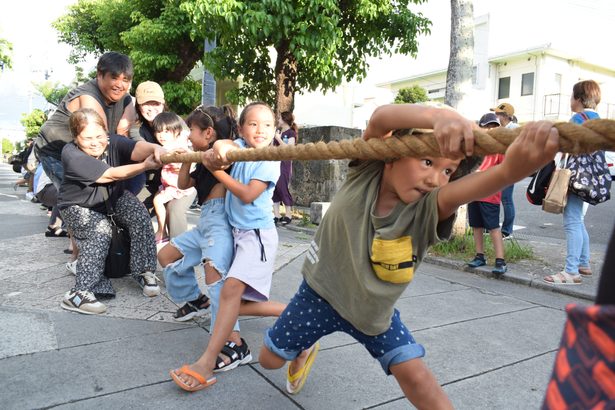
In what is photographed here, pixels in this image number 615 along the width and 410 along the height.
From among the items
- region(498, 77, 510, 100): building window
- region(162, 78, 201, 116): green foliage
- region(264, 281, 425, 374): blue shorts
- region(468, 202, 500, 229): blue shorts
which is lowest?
region(264, 281, 425, 374): blue shorts

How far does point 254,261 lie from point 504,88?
2869cm

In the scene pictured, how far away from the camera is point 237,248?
8.39 feet

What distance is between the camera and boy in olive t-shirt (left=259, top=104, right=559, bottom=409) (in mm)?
1376

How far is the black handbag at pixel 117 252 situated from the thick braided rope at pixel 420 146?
1.86 meters

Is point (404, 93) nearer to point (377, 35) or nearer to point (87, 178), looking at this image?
point (377, 35)

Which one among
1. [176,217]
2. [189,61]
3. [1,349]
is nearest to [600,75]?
[189,61]

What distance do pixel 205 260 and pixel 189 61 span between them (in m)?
12.7

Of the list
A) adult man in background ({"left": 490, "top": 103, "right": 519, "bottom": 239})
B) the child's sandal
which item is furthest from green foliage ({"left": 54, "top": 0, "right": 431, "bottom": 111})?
the child's sandal

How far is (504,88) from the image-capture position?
27.7 meters

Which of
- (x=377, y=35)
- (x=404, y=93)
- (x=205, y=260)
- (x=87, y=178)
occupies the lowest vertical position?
(x=205, y=260)

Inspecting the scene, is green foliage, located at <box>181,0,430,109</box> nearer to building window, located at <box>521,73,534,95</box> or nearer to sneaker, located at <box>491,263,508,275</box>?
sneaker, located at <box>491,263,508,275</box>

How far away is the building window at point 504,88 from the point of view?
27.4m

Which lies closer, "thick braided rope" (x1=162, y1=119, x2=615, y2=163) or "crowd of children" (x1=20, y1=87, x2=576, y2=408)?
"thick braided rope" (x1=162, y1=119, x2=615, y2=163)

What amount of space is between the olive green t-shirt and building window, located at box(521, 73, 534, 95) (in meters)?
27.7
